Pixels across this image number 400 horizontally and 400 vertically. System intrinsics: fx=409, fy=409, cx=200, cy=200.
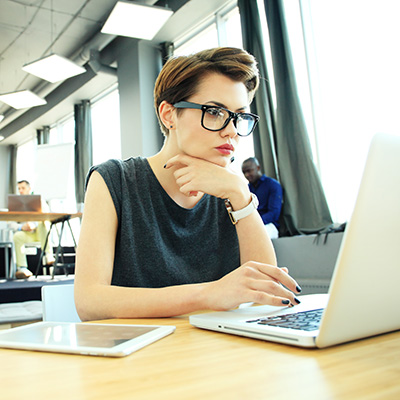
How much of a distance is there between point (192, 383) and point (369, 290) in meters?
0.22

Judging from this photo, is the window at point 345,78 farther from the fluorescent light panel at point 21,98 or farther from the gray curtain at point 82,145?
the gray curtain at point 82,145

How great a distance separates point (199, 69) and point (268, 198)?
2.84 metres

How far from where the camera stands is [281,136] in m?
3.92

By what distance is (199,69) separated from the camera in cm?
115

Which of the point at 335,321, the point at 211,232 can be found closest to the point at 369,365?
the point at 335,321

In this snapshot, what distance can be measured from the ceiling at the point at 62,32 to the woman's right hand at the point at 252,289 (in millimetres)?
4919

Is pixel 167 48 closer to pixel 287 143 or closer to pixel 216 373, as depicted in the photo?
pixel 287 143

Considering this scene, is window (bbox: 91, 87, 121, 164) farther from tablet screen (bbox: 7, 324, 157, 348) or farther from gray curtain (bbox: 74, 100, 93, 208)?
tablet screen (bbox: 7, 324, 157, 348)

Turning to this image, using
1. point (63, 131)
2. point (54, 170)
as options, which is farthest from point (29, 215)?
point (63, 131)

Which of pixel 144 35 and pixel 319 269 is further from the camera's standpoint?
pixel 144 35

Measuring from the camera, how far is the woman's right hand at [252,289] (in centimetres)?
68

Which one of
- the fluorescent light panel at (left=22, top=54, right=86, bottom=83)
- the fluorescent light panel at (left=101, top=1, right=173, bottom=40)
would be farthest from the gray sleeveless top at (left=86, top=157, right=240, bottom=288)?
the fluorescent light panel at (left=22, top=54, right=86, bottom=83)

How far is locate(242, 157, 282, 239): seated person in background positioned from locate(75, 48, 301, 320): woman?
2565mm

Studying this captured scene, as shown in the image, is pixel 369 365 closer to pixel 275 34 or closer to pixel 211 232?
pixel 211 232
